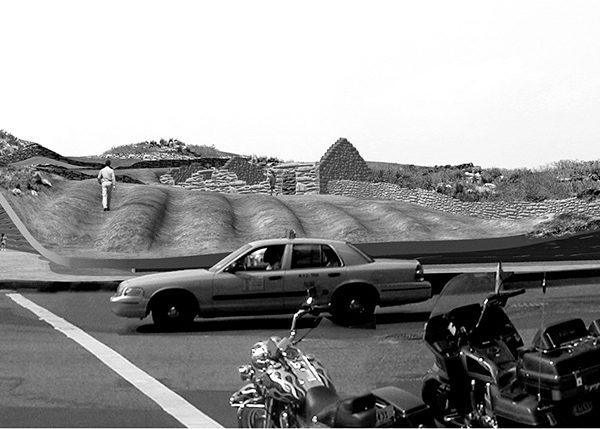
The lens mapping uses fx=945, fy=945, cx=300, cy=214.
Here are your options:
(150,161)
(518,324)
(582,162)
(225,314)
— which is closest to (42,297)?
(225,314)

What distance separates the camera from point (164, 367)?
1105cm

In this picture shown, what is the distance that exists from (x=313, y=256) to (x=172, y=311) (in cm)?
224

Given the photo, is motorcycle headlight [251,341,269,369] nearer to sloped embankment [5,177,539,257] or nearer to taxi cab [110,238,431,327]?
taxi cab [110,238,431,327]

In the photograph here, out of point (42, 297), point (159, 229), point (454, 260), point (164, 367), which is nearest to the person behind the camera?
point (164, 367)

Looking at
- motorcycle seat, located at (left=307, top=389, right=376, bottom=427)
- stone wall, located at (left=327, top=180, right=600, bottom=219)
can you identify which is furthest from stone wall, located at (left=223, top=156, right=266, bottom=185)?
motorcycle seat, located at (left=307, top=389, right=376, bottom=427)

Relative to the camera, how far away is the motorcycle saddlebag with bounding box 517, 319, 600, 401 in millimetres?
4938

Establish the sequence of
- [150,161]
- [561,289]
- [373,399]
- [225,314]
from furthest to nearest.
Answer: [150,161] < [225,314] < [561,289] < [373,399]

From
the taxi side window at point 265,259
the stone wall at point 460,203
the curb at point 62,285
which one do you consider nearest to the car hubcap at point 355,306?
the taxi side window at point 265,259

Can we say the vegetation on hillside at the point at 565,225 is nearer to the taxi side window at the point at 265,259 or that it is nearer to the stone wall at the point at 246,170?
the stone wall at the point at 246,170

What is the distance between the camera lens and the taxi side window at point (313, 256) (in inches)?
555

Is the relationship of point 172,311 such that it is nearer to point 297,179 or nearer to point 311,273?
point 311,273

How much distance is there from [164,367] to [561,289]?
21.8 ft

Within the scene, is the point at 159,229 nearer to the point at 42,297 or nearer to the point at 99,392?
the point at 42,297

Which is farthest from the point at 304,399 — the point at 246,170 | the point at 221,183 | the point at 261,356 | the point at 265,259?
the point at 246,170
